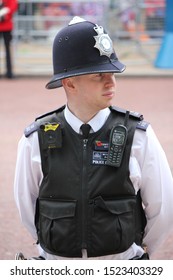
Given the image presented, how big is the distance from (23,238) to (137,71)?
32.2 feet

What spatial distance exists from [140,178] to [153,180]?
6 centimetres

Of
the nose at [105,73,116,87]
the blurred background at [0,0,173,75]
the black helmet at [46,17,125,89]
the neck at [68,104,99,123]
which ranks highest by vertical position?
the black helmet at [46,17,125,89]

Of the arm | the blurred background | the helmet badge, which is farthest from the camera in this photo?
the blurred background

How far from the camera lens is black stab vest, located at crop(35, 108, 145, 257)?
282cm

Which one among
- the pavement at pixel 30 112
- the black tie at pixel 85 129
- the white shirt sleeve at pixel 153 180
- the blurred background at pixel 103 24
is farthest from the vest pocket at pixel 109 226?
the blurred background at pixel 103 24

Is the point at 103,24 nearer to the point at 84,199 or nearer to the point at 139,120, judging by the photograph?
the point at 139,120

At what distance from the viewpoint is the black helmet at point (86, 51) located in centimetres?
281

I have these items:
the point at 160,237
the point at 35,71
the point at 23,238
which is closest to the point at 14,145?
the point at 23,238

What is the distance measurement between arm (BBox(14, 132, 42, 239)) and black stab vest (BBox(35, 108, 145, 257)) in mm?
51

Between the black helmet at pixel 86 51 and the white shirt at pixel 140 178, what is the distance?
0.66 ft

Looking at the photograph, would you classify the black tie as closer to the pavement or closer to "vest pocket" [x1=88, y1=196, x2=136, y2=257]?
"vest pocket" [x1=88, y1=196, x2=136, y2=257]

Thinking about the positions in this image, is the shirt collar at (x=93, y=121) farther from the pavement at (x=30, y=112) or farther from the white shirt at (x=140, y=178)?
the pavement at (x=30, y=112)

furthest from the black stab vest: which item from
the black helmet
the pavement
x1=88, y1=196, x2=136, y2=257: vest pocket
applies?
the pavement

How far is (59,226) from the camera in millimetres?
2842
